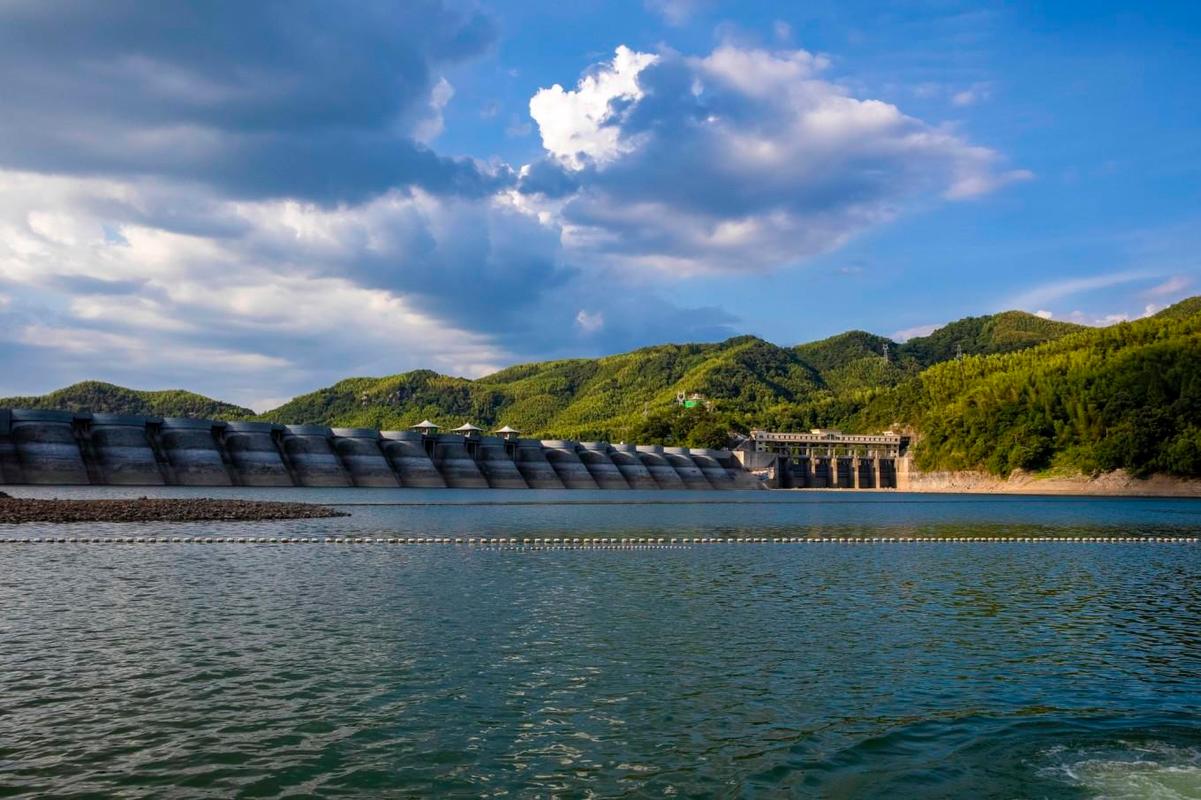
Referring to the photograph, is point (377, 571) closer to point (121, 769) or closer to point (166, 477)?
point (121, 769)

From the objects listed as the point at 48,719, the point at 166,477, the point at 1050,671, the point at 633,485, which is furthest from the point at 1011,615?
the point at 633,485

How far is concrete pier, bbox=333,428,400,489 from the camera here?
92.2m

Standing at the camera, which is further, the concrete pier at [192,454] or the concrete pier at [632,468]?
the concrete pier at [632,468]

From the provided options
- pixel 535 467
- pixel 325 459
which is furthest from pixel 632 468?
pixel 325 459

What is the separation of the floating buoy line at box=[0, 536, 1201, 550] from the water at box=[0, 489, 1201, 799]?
559 cm

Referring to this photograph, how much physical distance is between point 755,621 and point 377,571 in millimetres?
11712

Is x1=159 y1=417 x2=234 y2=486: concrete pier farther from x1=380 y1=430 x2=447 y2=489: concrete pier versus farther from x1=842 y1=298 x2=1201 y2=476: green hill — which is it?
x1=842 y1=298 x2=1201 y2=476: green hill

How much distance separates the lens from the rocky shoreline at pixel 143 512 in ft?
124

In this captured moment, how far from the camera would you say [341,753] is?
9125 mm

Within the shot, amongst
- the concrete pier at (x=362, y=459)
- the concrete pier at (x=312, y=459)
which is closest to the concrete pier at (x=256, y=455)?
the concrete pier at (x=312, y=459)

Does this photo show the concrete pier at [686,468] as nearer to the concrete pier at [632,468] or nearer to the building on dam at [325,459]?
the building on dam at [325,459]

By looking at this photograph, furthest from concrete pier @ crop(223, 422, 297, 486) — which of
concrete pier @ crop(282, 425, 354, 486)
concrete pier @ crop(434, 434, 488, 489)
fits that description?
concrete pier @ crop(434, 434, 488, 489)

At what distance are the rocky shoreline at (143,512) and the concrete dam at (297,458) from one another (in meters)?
32.4

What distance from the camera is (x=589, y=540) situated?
35.1 m
